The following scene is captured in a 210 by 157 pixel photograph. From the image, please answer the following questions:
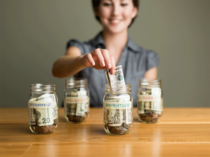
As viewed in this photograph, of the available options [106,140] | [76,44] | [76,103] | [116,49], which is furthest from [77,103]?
[116,49]

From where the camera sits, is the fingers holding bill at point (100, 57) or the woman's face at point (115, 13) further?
the woman's face at point (115, 13)

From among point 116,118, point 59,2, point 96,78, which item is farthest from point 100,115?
point 59,2

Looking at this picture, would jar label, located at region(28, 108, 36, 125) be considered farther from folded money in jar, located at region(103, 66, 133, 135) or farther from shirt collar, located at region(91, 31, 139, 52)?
shirt collar, located at region(91, 31, 139, 52)

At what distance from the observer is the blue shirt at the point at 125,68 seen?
187cm

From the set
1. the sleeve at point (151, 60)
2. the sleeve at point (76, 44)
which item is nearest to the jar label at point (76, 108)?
the sleeve at point (76, 44)

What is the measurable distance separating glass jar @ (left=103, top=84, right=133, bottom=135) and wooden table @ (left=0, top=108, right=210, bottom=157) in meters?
0.03

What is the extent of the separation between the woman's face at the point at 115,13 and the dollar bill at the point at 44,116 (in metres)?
1.19

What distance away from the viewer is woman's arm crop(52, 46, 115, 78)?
857mm

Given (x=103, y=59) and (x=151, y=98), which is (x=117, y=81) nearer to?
(x=103, y=59)

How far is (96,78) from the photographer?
1874 millimetres

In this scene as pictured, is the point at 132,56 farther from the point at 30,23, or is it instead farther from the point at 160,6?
the point at 30,23

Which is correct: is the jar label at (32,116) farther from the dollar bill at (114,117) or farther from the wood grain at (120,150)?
the dollar bill at (114,117)

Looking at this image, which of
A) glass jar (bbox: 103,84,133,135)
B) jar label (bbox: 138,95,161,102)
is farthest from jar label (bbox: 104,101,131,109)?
jar label (bbox: 138,95,161,102)

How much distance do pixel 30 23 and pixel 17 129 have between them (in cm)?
237
